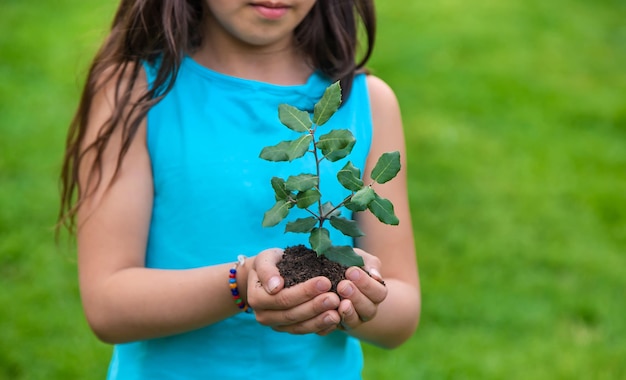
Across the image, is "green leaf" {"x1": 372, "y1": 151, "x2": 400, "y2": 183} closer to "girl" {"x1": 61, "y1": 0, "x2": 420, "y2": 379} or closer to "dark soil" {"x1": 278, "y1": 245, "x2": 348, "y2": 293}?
"dark soil" {"x1": 278, "y1": 245, "x2": 348, "y2": 293}

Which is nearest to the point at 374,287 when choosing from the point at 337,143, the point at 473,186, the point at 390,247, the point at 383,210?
the point at 383,210

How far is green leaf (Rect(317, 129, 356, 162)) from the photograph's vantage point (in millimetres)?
1655

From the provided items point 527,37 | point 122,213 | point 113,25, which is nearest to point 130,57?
point 113,25

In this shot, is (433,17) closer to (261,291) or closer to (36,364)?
(36,364)

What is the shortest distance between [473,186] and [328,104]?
12.7 ft

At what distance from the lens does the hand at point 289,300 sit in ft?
5.75

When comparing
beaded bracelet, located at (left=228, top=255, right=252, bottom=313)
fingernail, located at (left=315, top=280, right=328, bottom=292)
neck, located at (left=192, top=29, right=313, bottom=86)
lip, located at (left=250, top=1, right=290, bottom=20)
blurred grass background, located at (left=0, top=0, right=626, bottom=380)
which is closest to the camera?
fingernail, located at (left=315, top=280, right=328, bottom=292)

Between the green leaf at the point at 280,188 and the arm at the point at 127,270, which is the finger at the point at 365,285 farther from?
the arm at the point at 127,270

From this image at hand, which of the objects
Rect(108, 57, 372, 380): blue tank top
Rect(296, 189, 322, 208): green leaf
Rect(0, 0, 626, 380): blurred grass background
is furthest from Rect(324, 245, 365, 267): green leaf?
Rect(0, 0, 626, 380): blurred grass background

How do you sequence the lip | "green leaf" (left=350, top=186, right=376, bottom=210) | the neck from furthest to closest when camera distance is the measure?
the neck → the lip → "green leaf" (left=350, top=186, right=376, bottom=210)

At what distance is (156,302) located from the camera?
2.12 metres

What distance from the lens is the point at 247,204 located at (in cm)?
222

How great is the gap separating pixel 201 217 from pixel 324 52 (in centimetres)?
56

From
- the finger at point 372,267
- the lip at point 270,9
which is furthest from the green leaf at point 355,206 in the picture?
the lip at point 270,9
